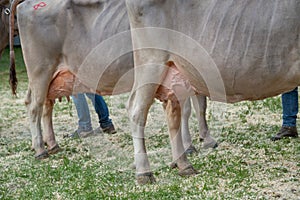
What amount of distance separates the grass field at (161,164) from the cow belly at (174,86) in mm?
765

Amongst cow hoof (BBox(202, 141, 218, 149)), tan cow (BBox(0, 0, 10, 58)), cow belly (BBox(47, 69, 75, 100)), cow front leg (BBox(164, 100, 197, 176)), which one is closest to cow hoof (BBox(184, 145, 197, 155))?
cow hoof (BBox(202, 141, 218, 149))

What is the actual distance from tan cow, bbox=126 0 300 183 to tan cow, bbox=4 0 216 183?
1.04 meters

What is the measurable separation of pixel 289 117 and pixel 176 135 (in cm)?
206

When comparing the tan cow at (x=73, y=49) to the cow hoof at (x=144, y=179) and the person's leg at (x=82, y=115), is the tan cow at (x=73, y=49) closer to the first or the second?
the person's leg at (x=82, y=115)

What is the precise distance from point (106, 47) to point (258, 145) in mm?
2006

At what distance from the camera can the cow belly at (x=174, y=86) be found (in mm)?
5348

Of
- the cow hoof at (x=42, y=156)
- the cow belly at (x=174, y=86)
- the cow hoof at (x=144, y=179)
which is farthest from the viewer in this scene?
the cow hoof at (x=42, y=156)

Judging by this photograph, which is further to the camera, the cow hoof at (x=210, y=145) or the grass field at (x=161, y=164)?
the cow hoof at (x=210, y=145)

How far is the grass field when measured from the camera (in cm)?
516

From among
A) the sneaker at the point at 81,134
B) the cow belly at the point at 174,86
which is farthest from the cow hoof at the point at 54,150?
the cow belly at the point at 174,86

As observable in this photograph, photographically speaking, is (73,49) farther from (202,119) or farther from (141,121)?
(202,119)

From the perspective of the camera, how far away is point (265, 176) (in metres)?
5.48

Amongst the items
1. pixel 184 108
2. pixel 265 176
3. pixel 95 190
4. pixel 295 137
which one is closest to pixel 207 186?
pixel 265 176

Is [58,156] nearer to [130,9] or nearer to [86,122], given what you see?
[86,122]
